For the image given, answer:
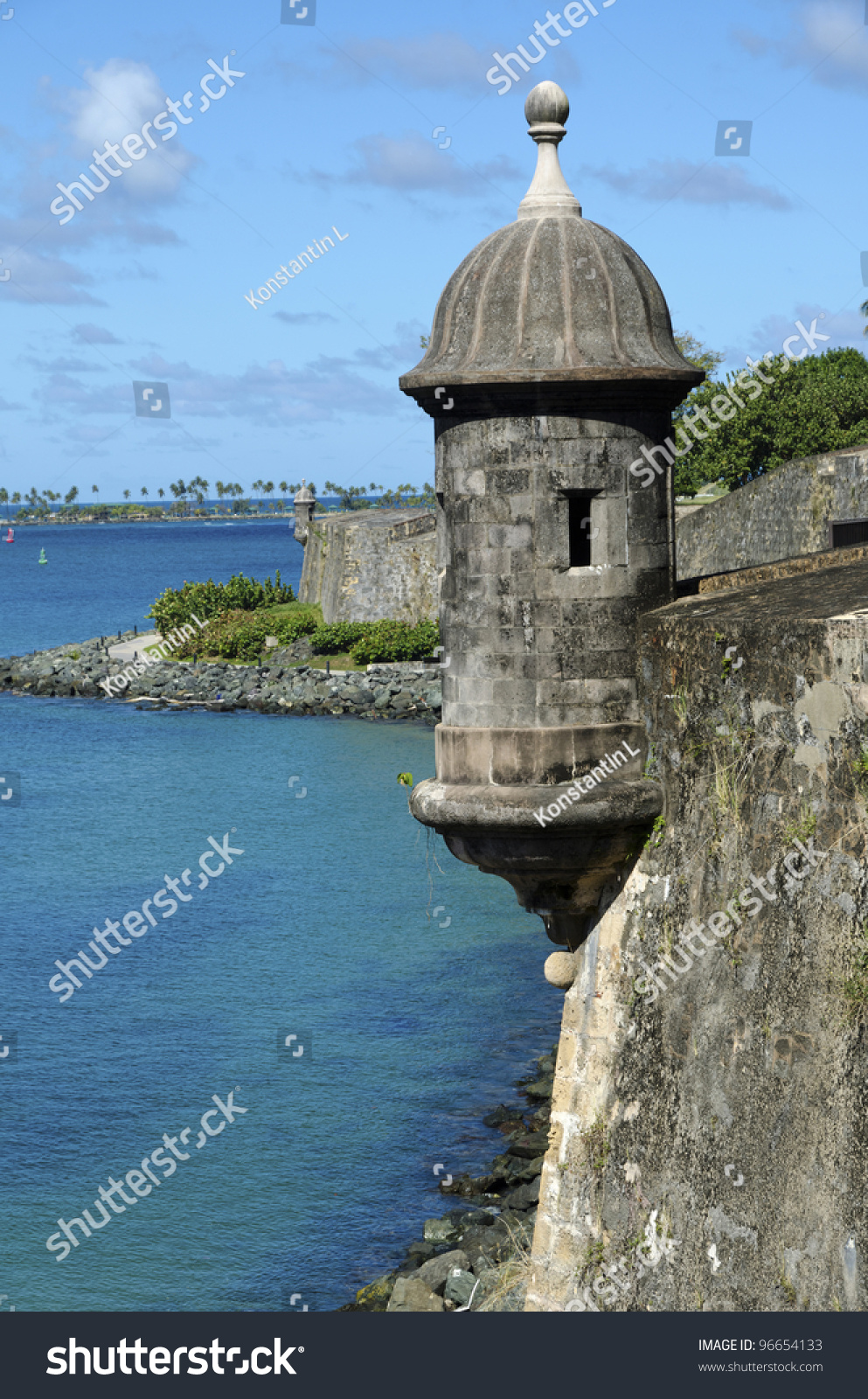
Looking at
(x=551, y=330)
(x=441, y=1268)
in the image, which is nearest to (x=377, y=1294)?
(x=441, y=1268)

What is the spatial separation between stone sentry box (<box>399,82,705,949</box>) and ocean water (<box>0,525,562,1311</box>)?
8106mm

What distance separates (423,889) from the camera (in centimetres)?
3136

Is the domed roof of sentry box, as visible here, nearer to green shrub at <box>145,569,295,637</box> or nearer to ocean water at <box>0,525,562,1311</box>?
ocean water at <box>0,525,562,1311</box>

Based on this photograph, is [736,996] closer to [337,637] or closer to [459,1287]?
[459,1287]

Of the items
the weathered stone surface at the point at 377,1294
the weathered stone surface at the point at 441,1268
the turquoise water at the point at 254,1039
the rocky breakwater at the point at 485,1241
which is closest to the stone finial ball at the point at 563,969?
the rocky breakwater at the point at 485,1241

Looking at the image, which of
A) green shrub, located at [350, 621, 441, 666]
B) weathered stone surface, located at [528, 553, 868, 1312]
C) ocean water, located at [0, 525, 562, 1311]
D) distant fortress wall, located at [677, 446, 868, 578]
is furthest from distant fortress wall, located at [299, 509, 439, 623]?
weathered stone surface, located at [528, 553, 868, 1312]

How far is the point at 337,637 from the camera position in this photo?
188 feet

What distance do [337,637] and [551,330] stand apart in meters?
47.5

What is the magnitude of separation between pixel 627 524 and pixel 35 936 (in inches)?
823

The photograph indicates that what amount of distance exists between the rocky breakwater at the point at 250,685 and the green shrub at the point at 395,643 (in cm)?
66

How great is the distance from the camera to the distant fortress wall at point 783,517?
28.8 m

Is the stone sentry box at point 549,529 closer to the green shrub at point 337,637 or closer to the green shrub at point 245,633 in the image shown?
the green shrub at point 337,637

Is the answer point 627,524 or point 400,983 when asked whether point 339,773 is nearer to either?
point 400,983

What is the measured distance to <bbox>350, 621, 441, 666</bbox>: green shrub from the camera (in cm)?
5450
